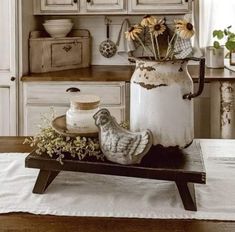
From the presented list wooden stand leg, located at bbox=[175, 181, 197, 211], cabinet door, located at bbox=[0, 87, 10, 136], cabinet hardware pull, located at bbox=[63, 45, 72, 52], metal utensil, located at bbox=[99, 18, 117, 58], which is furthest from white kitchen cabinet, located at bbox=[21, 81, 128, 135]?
wooden stand leg, located at bbox=[175, 181, 197, 211]

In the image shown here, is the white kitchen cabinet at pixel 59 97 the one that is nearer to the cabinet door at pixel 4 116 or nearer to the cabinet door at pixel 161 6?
the cabinet door at pixel 4 116

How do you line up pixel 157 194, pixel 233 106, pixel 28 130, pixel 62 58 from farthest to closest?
pixel 62 58 < pixel 28 130 < pixel 233 106 < pixel 157 194

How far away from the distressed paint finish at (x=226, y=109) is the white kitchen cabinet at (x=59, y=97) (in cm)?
62

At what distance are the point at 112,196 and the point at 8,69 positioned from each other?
2.19 meters

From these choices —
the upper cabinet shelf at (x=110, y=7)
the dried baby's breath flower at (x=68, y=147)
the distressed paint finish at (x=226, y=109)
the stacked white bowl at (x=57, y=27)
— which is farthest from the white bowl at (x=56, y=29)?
the dried baby's breath flower at (x=68, y=147)

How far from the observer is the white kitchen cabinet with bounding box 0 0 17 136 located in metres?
3.26

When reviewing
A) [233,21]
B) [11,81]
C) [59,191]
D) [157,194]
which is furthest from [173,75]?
[233,21]

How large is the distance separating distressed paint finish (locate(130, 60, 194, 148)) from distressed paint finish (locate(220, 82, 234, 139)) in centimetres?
186

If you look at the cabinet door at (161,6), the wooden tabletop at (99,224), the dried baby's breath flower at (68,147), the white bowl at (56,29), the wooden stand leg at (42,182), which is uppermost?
the cabinet door at (161,6)

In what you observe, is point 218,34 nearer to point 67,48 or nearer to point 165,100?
point 67,48

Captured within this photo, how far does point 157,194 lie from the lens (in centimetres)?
131

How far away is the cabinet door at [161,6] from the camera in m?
3.46

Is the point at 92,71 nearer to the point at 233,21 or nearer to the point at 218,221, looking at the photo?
the point at 233,21

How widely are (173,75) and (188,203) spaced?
326 millimetres
